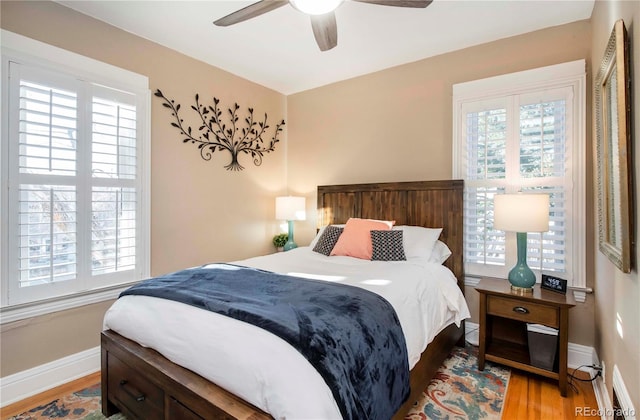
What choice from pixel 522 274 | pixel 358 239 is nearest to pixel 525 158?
pixel 522 274

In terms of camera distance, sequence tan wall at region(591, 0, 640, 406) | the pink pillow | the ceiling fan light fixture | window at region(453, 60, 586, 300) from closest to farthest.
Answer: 1. tan wall at region(591, 0, 640, 406)
2. the ceiling fan light fixture
3. window at region(453, 60, 586, 300)
4. the pink pillow

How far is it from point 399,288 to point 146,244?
2232 millimetres

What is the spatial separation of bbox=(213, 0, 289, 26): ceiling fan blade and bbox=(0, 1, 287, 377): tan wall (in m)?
1.22

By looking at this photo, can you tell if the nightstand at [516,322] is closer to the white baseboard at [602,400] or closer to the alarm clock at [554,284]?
the alarm clock at [554,284]

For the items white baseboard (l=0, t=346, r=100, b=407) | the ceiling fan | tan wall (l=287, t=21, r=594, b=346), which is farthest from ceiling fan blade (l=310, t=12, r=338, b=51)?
white baseboard (l=0, t=346, r=100, b=407)

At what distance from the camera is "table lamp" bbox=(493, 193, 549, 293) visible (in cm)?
221

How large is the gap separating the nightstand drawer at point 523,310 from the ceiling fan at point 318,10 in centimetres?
207

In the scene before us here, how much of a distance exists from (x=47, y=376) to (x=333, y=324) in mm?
2305

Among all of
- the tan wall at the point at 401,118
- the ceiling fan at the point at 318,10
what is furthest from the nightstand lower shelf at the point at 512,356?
the ceiling fan at the point at 318,10

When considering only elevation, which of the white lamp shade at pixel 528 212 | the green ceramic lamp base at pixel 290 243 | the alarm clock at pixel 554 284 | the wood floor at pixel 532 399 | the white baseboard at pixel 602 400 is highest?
Result: the white lamp shade at pixel 528 212

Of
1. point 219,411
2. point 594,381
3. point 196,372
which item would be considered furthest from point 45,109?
point 594,381

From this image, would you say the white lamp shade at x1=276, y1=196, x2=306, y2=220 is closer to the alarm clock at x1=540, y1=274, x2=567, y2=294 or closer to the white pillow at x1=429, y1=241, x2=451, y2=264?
the white pillow at x1=429, y1=241, x2=451, y2=264

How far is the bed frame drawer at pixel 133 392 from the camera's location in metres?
1.53

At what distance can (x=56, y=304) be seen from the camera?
90.4 inches
